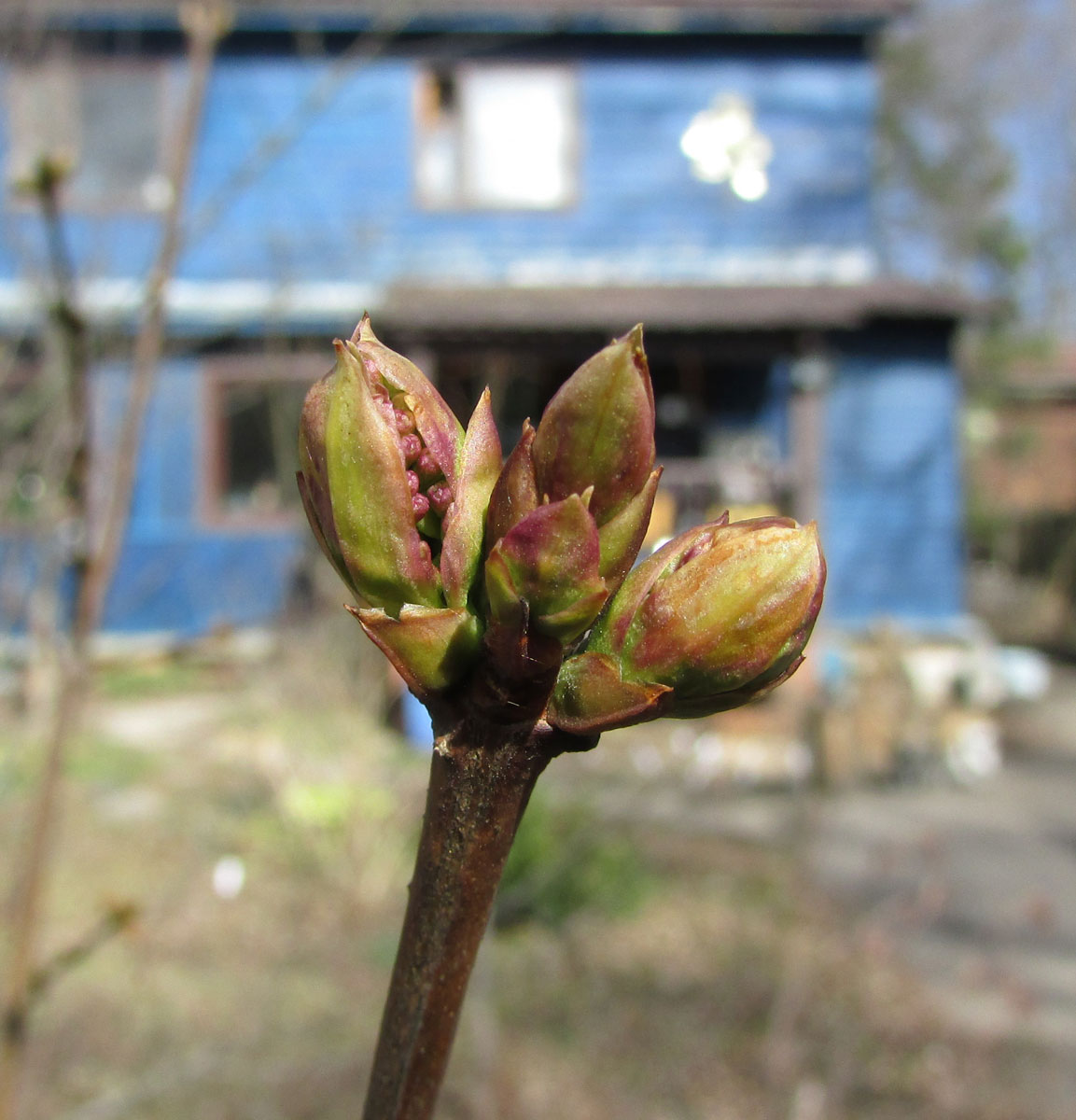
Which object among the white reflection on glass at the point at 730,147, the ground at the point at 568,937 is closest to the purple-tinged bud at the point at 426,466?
the ground at the point at 568,937

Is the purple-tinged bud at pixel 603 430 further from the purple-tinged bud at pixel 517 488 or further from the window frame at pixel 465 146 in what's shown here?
the window frame at pixel 465 146

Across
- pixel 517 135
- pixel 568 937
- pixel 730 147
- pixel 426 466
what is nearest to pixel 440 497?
pixel 426 466

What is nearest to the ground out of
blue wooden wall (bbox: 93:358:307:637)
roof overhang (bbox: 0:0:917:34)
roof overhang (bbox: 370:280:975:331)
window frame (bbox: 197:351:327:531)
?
blue wooden wall (bbox: 93:358:307:637)

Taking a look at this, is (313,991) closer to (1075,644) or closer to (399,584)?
A: (399,584)

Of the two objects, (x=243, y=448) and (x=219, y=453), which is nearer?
(x=219, y=453)

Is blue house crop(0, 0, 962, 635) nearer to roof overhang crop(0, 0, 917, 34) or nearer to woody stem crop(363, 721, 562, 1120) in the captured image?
roof overhang crop(0, 0, 917, 34)

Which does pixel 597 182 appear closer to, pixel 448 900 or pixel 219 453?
pixel 219 453
